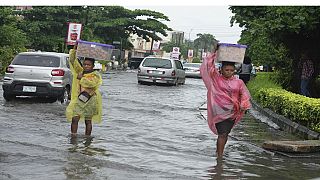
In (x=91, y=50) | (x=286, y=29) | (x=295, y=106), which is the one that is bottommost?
(x=295, y=106)

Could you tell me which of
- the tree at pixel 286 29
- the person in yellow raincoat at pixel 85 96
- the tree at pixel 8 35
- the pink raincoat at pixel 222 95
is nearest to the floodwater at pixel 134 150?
the person in yellow raincoat at pixel 85 96

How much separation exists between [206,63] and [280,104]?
5201 mm

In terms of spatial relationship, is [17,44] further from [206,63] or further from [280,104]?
[206,63]

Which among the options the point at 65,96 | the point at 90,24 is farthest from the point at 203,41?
the point at 65,96

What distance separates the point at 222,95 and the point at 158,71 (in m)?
18.0

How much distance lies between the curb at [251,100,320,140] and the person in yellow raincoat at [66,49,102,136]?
382 centimetres

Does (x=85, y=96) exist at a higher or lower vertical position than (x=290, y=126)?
higher

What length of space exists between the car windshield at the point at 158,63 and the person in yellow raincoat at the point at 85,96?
54.6 feet

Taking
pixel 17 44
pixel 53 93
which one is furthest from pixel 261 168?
pixel 17 44

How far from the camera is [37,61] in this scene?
14.4 metres

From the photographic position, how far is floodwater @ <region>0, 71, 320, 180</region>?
640 cm

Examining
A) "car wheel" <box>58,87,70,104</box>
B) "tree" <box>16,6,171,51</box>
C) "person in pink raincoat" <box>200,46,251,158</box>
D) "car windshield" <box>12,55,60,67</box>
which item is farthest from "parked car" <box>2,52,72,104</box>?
"tree" <box>16,6,171,51</box>

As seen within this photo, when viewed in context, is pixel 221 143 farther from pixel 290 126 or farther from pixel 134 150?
pixel 290 126

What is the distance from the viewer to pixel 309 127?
391 inches
